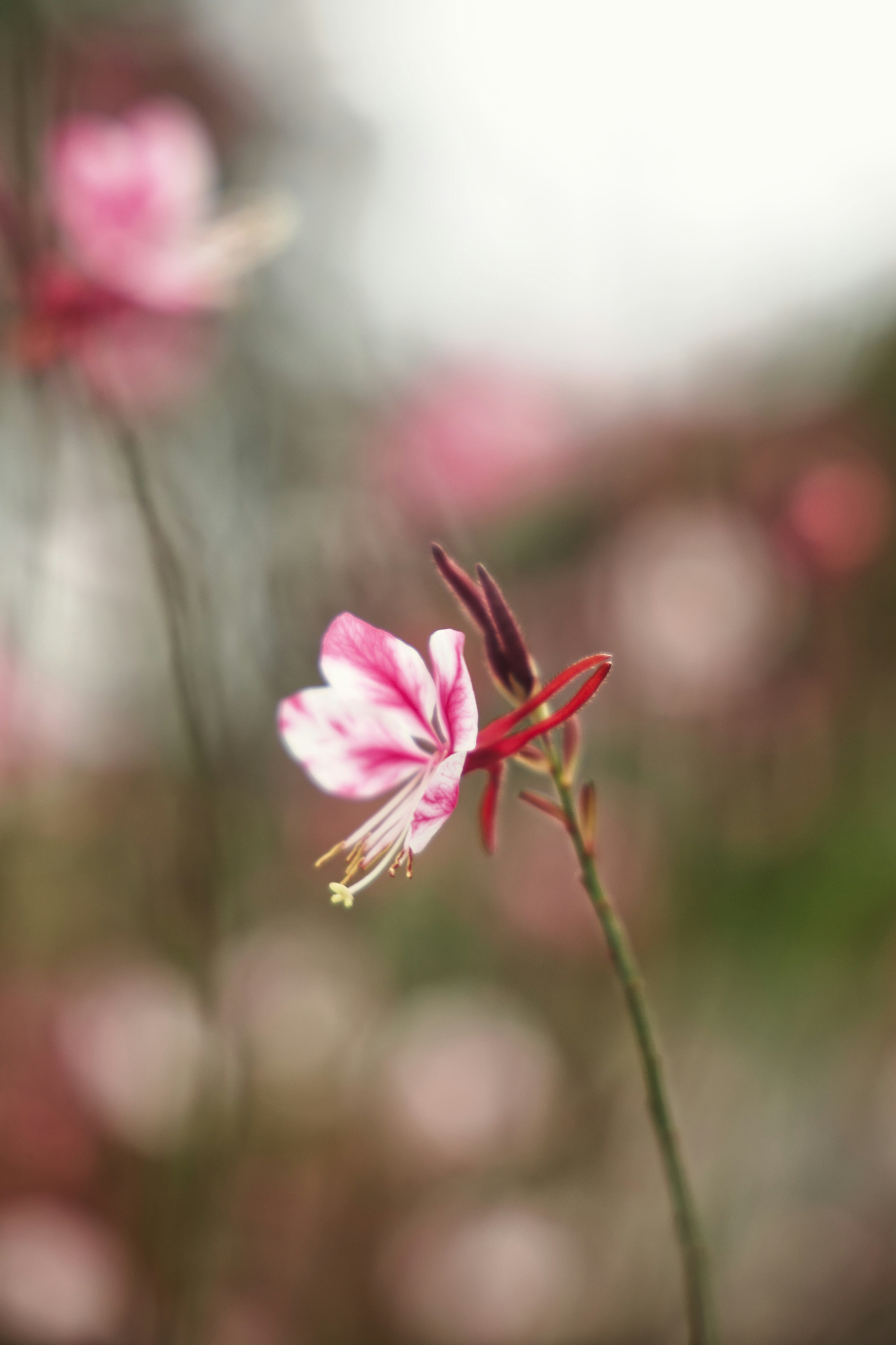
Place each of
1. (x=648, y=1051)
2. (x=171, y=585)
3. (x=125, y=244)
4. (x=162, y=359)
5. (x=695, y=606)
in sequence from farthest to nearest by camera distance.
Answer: (x=695, y=606), (x=162, y=359), (x=125, y=244), (x=171, y=585), (x=648, y=1051)

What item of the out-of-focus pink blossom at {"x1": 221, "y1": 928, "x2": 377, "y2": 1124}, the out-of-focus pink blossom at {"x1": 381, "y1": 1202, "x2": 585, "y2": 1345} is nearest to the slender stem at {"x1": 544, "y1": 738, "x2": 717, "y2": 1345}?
the out-of-focus pink blossom at {"x1": 381, "y1": 1202, "x2": 585, "y2": 1345}

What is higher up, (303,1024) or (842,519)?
(842,519)

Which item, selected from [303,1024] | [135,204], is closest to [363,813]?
[303,1024]

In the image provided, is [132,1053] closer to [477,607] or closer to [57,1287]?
[57,1287]

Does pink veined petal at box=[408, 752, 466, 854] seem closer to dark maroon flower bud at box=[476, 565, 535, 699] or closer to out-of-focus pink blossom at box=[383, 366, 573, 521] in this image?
dark maroon flower bud at box=[476, 565, 535, 699]

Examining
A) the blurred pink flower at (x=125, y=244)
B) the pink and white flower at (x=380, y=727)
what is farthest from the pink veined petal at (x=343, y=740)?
the blurred pink flower at (x=125, y=244)

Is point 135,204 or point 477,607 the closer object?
point 477,607

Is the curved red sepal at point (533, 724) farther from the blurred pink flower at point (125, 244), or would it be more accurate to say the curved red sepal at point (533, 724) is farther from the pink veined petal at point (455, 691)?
the blurred pink flower at point (125, 244)
